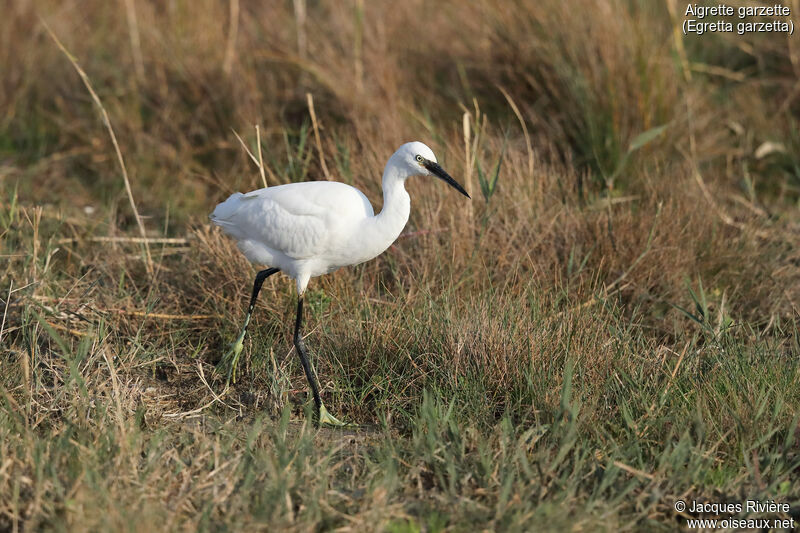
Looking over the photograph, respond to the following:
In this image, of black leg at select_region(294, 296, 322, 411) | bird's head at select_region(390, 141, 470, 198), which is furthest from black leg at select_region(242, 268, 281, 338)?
bird's head at select_region(390, 141, 470, 198)

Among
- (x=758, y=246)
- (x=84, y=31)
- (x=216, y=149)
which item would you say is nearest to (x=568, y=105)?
(x=758, y=246)

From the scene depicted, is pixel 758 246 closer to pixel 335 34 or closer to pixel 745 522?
pixel 745 522

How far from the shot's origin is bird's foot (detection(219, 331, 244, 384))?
11.3 feet

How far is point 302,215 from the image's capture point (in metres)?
3.30

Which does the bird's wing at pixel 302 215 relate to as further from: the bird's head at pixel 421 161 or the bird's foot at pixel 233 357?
the bird's foot at pixel 233 357

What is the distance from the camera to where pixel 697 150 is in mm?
5195

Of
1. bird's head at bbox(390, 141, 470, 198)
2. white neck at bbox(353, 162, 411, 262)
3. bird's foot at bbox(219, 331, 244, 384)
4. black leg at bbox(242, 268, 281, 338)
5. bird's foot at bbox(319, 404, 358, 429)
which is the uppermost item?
bird's head at bbox(390, 141, 470, 198)

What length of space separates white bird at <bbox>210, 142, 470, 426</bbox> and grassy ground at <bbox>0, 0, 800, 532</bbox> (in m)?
0.30

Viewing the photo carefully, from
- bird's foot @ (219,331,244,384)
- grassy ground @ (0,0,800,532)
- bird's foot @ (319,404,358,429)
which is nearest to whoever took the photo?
grassy ground @ (0,0,800,532)

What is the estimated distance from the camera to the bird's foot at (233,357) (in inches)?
136

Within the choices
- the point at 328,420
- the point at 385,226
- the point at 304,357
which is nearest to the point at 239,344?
the point at 304,357

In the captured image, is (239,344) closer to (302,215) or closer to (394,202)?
(302,215)

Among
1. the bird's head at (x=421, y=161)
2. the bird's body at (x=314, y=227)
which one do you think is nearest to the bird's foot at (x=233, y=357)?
Result: the bird's body at (x=314, y=227)

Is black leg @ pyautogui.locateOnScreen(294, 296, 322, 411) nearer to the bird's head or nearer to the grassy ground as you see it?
the grassy ground
